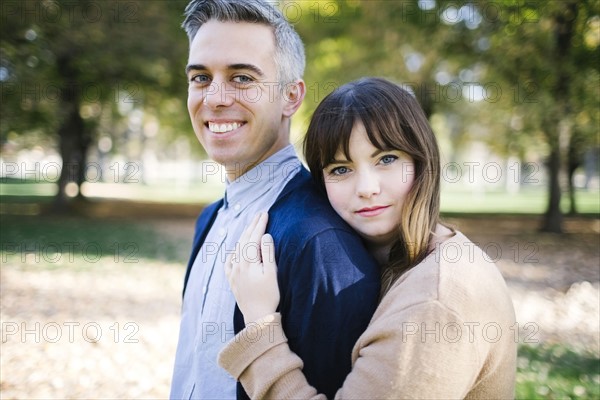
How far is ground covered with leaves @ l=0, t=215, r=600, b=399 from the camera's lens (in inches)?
201

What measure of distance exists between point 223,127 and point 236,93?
16cm

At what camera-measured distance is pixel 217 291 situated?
1.94 metres

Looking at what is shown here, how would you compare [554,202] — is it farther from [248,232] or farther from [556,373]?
[248,232]

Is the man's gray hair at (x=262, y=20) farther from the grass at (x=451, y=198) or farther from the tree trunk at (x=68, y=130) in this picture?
the grass at (x=451, y=198)

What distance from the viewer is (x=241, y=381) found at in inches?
63.4

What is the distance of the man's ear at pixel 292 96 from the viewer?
217 cm

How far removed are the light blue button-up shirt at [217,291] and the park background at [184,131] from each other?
520 mm

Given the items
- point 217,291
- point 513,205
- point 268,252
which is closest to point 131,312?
point 217,291

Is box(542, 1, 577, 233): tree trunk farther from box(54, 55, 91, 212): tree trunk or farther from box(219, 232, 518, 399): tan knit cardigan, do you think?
box(54, 55, 91, 212): tree trunk

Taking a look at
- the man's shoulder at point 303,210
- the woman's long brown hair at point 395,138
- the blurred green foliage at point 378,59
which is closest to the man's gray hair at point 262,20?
the woman's long brown hair at point 395,138

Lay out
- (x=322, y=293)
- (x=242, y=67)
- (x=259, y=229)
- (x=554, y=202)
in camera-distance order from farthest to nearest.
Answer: (x=554, y=202) < (x=242, y=67) < (x=259, y=229) < (x=322, y=293)

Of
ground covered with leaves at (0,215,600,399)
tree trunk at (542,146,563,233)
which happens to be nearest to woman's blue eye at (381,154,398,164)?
ground covered with leaves at (0,215,600,399)

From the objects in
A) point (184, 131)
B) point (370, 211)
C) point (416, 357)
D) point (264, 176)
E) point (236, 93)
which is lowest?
point (416, 357)

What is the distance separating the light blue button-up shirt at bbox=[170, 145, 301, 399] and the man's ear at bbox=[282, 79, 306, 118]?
0.17m
